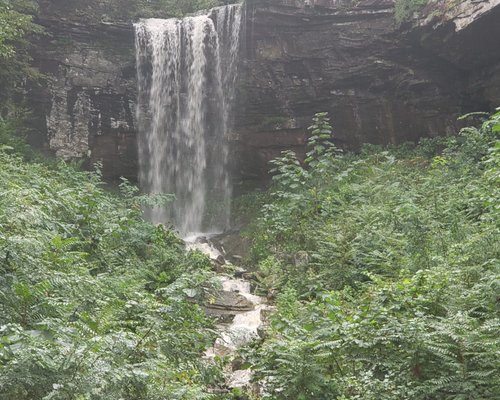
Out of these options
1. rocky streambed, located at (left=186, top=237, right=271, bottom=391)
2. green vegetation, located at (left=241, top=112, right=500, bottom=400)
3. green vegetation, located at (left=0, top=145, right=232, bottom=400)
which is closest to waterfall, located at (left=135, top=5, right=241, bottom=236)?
rocky streambed, located at (left=186, top=237, right=271, bottom=391)

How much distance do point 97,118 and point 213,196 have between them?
5.48 metres

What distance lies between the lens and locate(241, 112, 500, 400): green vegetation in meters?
3.79

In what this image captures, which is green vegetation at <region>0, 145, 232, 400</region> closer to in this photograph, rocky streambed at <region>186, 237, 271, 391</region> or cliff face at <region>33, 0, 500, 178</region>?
rocky streambed at <region>186, 237, 271, 391</region>

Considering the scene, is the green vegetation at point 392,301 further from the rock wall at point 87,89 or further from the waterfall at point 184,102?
the rock wall at point 87,89

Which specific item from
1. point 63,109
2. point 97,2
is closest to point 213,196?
point 63,109

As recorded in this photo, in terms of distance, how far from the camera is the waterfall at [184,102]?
18609mm

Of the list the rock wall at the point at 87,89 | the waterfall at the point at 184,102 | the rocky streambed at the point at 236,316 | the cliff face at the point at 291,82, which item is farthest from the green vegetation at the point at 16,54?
the rocky streambed at the point at 236,316

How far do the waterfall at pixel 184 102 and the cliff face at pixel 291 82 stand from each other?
555 mm

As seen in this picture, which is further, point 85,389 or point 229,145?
point 229,145

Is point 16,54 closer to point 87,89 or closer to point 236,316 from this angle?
point 87,89

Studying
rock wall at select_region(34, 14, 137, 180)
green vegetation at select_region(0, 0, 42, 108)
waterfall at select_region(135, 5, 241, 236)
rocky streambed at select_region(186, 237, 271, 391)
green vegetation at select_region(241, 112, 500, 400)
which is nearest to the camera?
green vegetation at select_region(241, 112, 500, 400)

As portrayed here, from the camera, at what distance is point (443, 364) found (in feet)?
12.6

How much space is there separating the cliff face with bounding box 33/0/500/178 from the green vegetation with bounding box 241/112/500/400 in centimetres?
765

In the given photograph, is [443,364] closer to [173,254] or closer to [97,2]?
[173,254]
